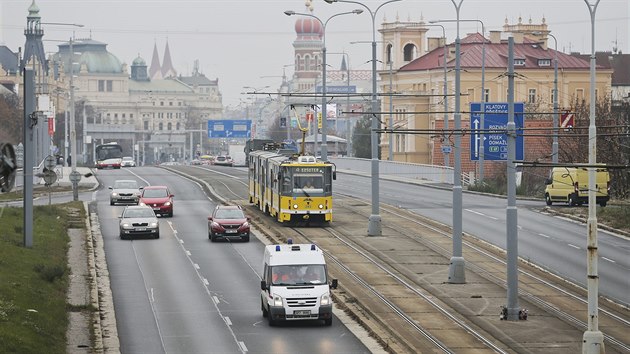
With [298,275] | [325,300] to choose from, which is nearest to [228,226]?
[298,275]

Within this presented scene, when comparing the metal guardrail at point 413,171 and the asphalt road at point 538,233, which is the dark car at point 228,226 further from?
the metal guardrail at point 413,171

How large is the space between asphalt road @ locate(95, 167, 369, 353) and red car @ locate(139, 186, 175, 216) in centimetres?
204

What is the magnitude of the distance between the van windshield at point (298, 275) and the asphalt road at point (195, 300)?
112cm

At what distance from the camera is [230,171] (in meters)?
110

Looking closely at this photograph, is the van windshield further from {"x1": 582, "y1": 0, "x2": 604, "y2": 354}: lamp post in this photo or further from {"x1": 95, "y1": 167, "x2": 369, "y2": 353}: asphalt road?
{"x1": 582, "y1": 0, "x2": 604, "y2": 354}: lamp post

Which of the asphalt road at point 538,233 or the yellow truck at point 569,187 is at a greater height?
the yellow truck at point 569,187

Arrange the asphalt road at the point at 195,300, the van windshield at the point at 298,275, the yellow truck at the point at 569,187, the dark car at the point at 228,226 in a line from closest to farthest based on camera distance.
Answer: the asphalt road at the point at 195,300 → the van windshield at the point at 298,275 → the dark car at the point at 228,226 → the yellow truck at the point at 569,187

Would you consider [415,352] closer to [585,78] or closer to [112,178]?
[112,178]

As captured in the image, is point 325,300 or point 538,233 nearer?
point 325,300

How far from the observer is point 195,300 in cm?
3816

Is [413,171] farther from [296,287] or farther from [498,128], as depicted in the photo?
[296,287]

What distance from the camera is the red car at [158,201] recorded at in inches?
2494

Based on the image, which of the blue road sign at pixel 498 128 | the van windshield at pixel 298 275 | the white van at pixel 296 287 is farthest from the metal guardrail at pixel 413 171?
the van windshield at pixel 298 275

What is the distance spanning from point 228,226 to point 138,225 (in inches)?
147
